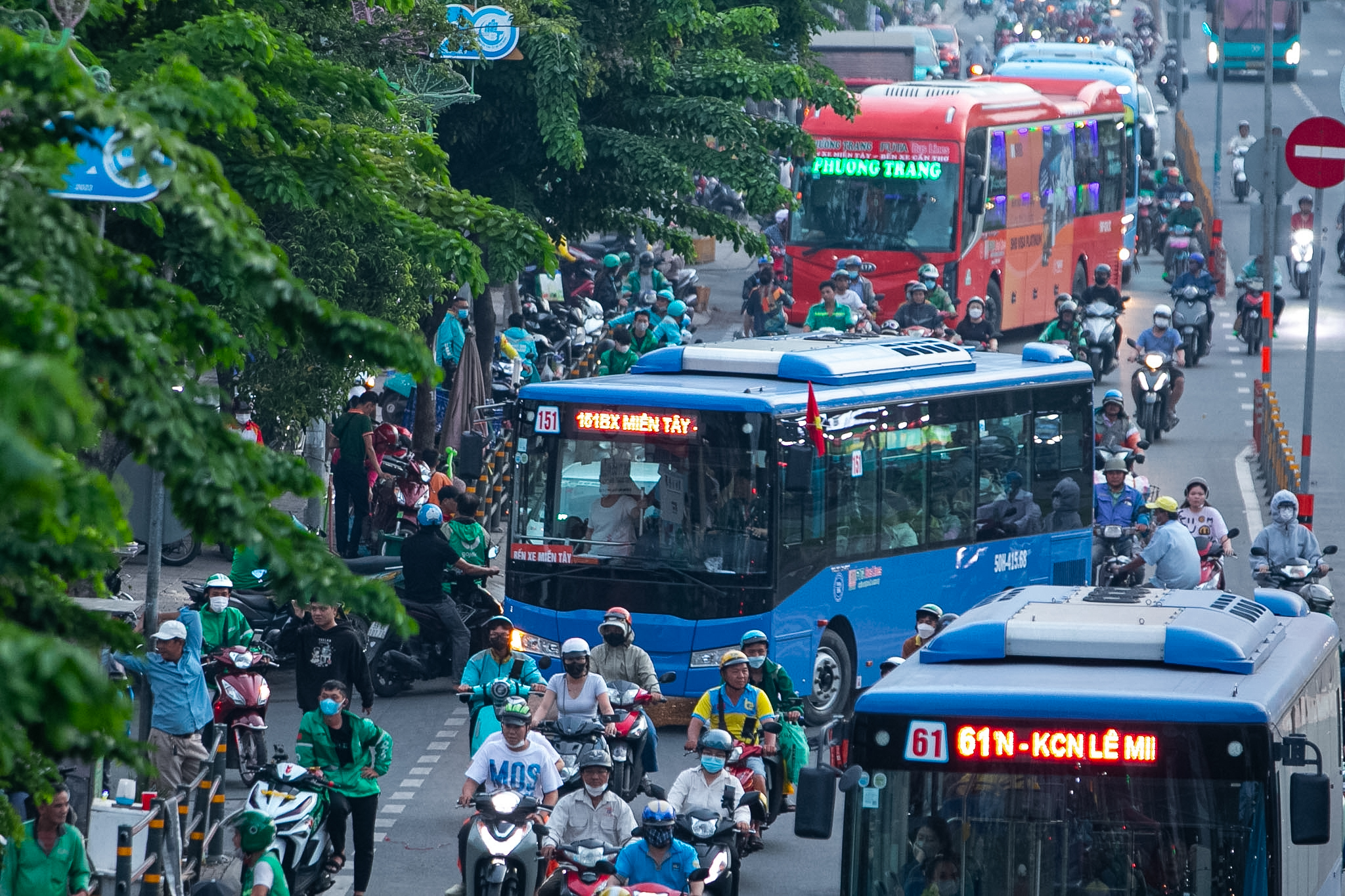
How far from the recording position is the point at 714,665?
16219 mm

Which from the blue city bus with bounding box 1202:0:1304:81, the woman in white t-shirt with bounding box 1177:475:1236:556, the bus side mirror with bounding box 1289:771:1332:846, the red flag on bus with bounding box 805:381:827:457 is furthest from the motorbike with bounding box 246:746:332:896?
the blue city bus with bounding box 1202:0:1304:81

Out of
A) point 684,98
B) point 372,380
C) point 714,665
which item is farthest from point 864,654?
point 372,380

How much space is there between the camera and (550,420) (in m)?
16.6

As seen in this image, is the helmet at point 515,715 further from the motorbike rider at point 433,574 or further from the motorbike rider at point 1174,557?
the motorbike rider at point 1174,557

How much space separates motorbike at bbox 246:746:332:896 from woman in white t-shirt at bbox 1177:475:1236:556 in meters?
9.72

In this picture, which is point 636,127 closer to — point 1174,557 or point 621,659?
point 1174,557

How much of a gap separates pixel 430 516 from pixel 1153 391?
46.5 ft

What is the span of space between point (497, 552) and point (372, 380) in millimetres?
5226

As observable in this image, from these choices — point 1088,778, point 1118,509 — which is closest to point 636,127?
point 1118,509

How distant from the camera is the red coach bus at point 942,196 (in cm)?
3144

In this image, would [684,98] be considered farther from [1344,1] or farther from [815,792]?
[1344,1]

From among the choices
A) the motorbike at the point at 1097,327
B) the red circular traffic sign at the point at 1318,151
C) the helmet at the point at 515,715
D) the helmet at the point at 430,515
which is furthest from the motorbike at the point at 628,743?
the motorbike at the point at 1097,327

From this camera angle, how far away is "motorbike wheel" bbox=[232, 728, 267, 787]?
15.0m

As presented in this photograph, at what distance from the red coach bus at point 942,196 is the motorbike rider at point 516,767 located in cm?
1903
